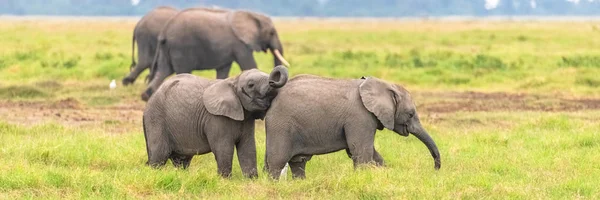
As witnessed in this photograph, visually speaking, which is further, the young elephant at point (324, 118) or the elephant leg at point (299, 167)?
the elephant leg at point (299, 167)

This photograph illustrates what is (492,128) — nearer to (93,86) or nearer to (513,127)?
(513,127)

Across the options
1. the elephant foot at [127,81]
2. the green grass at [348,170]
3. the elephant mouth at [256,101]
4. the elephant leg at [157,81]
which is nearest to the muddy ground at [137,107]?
the elephant leg at [157,81]

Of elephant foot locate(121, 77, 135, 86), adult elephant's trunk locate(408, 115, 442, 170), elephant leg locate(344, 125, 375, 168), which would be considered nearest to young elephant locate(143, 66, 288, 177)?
elephant leg locate(344, 125, 375, 168)

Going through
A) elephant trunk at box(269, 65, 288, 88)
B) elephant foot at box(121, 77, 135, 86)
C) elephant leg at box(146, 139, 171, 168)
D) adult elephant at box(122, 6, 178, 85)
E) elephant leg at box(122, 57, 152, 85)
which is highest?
elephant trunk at box(269, 65, 288, 88)

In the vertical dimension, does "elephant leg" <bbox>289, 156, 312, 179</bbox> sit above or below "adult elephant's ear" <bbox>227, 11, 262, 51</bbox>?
above

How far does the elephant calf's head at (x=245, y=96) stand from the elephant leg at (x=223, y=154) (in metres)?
0.24

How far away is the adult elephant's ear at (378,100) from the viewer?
298 inches

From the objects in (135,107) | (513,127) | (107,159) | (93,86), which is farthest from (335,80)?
(93,86)

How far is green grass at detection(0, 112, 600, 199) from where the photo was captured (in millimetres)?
6879

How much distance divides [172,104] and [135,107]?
21.9ft

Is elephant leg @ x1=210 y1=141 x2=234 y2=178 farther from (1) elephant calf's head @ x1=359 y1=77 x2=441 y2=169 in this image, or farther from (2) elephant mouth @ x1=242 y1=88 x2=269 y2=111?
(1) elephant calf's head @ x1=359 y1=77 x2=441 y2=169

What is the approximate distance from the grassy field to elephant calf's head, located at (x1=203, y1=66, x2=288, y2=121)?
0.51 meters

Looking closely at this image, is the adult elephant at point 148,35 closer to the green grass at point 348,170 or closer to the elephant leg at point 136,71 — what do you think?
the elephant leg at point 136,71

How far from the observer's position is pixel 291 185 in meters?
7.18
